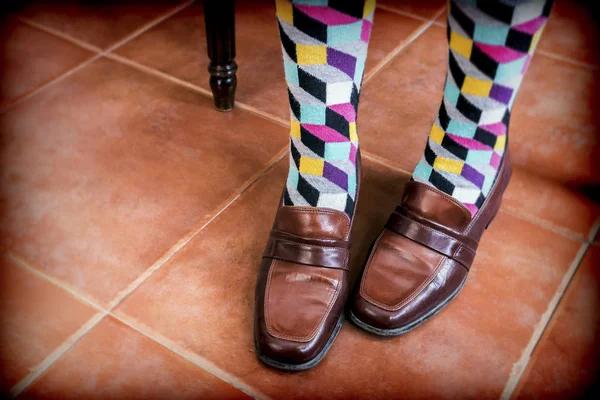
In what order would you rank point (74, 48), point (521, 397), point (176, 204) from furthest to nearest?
1. point (74, 48)
2. point (176, 204)
3. point (521, 397)

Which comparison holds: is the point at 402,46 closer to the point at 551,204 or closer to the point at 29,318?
the point at 551,204

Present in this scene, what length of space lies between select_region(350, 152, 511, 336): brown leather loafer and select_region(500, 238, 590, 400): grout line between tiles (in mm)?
112

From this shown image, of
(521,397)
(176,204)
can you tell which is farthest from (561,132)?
(176,204)

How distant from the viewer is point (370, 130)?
1.04 m

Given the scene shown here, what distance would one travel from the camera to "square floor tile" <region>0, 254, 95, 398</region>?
2.19 feet

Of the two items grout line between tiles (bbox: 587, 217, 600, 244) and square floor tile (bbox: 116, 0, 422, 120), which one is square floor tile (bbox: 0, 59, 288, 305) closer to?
square floor tile (bbox: 116, 0, 422, 120)

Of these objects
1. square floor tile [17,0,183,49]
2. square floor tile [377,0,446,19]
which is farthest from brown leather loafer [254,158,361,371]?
square floor tile [377,0,446,19]

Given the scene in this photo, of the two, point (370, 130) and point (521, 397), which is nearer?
point (521, 397)

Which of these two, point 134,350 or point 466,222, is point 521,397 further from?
point 134,350

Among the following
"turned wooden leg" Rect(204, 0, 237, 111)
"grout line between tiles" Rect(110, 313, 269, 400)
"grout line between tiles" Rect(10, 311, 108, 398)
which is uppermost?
"turned wooden leg" Rect(204, 0, 237, 111)

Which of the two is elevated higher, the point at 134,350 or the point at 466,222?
the point at 466,222

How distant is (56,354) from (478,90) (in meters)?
0.60

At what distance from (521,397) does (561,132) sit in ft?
1.91

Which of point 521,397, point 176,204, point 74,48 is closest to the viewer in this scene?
point 521,397
